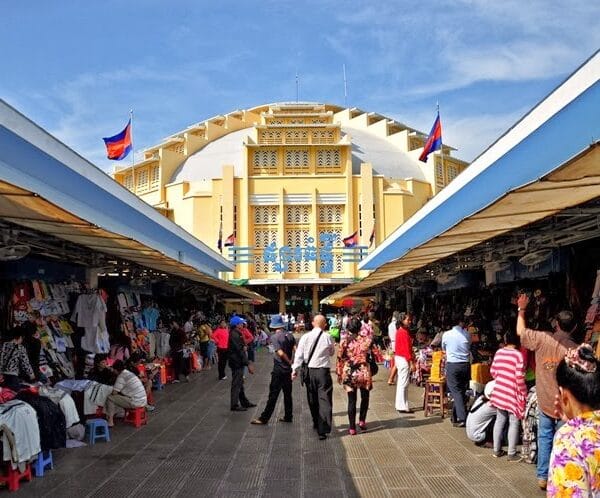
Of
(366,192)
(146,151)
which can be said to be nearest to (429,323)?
(366,192)

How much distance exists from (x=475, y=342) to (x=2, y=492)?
690cm

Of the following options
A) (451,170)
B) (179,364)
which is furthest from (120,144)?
(451,170)

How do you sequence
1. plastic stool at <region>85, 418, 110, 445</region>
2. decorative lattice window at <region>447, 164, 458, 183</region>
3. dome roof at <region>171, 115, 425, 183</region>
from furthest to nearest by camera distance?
decorative lattice window at <region>447, 164, 458, 183</region> < dome roof at <region>171, 115, 425, 183</region> < plastic stool at <region>85, 418, 110, 445</region>

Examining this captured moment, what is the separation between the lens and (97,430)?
7414 millimetres

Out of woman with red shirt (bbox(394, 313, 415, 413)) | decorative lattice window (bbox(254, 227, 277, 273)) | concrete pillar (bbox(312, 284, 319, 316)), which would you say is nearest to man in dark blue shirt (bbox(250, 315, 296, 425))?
woman with red shirt (bbox(394, 313, 415, 413))

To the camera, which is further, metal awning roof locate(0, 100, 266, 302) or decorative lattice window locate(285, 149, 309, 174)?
decorative lattice window locate(285, 149, 309, 174)

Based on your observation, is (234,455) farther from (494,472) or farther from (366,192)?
(366,192)

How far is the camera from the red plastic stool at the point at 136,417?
8125 mm

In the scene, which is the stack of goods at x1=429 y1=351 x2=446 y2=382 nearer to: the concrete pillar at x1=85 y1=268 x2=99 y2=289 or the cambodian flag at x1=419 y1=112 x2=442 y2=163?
the concrete pillar at x1=85 y1=268 x2=99 y2=289

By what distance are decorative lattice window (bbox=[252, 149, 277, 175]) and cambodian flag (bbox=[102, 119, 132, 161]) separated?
20.7m

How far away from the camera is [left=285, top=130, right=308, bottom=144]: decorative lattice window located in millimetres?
40875

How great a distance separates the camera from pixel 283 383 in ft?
27.0

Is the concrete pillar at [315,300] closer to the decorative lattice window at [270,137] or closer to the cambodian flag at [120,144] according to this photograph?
the decorative lattice window at [270,137]

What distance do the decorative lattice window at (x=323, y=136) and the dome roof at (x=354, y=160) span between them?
9.47ft
